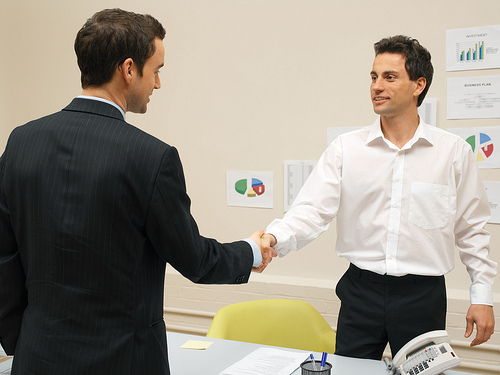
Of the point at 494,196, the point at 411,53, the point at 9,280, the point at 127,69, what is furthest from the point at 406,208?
the point at 9,280

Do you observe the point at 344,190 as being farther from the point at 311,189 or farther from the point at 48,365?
the point at 48,365

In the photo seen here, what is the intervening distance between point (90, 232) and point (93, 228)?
0.01 meters

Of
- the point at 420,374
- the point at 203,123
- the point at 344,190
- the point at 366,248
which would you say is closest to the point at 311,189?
the point at 344,190

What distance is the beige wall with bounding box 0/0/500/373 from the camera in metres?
3.04

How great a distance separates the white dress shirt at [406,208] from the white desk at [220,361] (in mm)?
435

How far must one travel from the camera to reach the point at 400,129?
7.32ft

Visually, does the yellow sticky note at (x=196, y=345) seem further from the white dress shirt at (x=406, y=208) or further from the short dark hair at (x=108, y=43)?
the short dark hair at (x=108, y=43)

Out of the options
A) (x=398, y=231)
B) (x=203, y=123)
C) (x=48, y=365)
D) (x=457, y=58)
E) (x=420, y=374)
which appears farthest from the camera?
(x=203, y=123)

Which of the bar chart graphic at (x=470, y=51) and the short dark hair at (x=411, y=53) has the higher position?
the bar chart graphic at (x=470, y=51)

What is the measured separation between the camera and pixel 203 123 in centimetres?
365

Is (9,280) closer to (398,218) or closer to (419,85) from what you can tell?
(398,218)

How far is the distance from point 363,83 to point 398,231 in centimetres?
138

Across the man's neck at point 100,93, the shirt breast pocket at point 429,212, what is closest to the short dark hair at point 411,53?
the shirt breast pocket at point 429,212

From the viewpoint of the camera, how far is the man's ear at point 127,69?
1.35 meters
